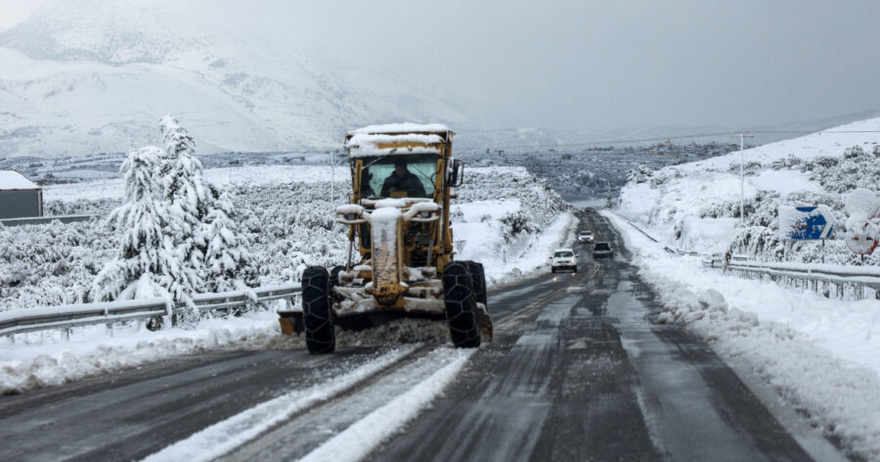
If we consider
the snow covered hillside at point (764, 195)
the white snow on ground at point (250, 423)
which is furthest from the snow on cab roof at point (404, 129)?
the snow covered hillside at point (764, 195)

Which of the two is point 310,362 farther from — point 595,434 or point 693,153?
point 693,153

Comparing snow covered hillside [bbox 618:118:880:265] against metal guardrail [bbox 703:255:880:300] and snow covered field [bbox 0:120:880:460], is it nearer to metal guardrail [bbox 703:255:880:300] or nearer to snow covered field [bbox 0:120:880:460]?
metal guardrail [bbox 703:255:880:300]

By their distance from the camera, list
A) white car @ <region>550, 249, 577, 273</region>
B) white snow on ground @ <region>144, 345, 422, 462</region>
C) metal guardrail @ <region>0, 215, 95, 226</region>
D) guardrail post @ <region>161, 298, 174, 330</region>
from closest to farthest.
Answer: white snow on ground @ <region>144, 345, 422, 462</region>
guardrail post @ <region>161, 298, 174, 330</region>
white car @ <region>550, 249, 577, 273</region>
metal guardrail @ <region>0, 215, 95, 226</region>

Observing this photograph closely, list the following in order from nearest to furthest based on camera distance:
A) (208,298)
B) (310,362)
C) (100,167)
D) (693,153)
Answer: (310,362)
(208,298)
(100,167)
(693,153)

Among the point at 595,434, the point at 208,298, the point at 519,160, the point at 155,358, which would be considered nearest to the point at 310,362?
the point at 155,358

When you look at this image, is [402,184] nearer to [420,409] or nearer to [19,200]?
[420,409]

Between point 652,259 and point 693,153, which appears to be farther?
point 693,153

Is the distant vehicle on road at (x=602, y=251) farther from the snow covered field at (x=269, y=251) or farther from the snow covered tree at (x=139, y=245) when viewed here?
the snow covered tree at (x=139, y=245)

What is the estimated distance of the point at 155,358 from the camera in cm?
1088

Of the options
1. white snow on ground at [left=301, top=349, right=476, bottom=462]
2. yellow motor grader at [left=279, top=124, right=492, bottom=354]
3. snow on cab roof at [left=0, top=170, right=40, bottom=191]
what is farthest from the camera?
snow on cab roof at [left=0, top=170, right=40, bottom=191]

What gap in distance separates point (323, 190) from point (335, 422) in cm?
7487

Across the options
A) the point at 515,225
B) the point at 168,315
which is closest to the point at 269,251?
the point at 168,315

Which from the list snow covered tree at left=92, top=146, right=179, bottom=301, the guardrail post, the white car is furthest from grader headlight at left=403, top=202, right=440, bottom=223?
the white car

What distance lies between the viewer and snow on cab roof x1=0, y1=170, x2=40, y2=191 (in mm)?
59500
